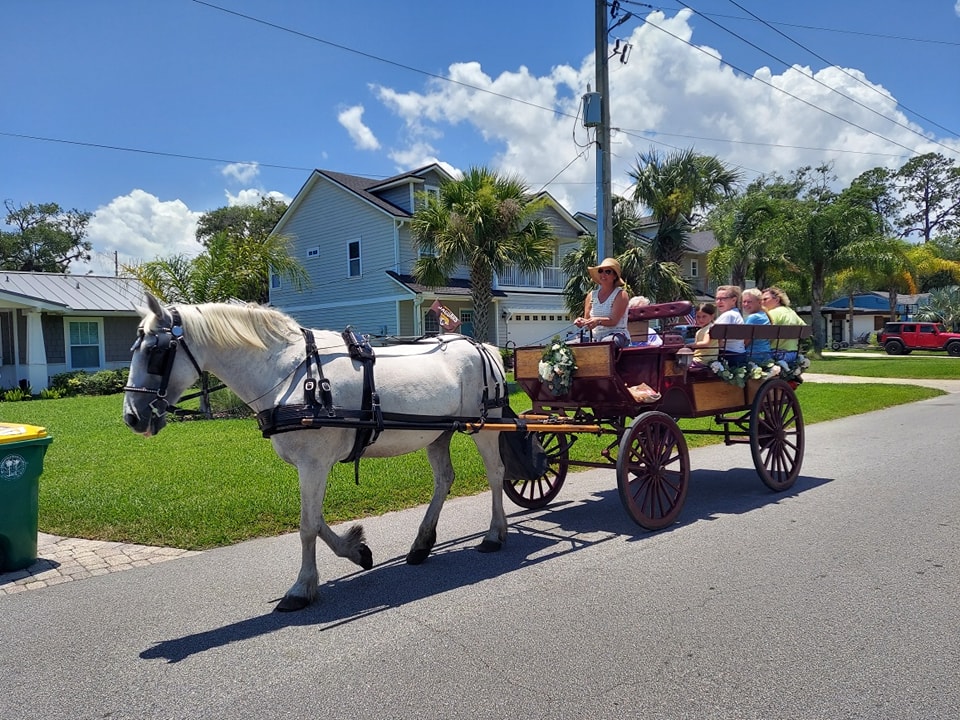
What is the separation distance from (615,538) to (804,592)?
65.8 inches

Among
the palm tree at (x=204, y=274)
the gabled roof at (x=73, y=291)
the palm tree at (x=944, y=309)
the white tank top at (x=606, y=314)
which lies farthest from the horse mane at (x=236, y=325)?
the palm tree at (x=944, y=309)

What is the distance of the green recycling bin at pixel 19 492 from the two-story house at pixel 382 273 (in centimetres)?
1961

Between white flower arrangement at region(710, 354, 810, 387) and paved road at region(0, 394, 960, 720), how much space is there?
1.45 metres

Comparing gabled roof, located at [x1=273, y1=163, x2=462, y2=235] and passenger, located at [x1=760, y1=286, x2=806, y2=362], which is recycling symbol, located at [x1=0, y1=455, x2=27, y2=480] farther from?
gabled roof, located at [x1=273, y1=163, x2=462, y2=235]

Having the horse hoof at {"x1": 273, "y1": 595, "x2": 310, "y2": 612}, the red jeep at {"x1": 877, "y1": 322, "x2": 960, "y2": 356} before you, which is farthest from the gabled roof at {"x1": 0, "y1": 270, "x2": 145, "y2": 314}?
the red jeep at {"x1": 877, "y1": 322, "x2": 960, "y2": 356}

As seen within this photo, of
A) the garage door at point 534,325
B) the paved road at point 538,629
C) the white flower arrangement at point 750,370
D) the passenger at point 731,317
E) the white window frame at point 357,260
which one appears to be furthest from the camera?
the garage door at point 534,325

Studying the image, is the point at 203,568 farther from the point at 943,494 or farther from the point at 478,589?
the point at 943,494

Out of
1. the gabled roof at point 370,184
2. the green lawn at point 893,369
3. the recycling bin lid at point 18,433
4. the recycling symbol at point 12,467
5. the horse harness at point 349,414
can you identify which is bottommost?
the green lawn at point 893,369

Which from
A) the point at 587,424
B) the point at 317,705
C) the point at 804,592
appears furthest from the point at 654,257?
the point at 317,705

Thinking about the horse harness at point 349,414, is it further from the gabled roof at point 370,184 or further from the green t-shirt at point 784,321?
the gabled roof at point 370,184

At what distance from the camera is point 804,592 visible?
4680mm

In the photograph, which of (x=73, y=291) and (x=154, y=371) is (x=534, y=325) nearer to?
(x=73, y=291)

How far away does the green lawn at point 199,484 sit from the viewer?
6.50 metres

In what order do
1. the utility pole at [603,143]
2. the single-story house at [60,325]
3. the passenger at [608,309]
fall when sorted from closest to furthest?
the passenger at [608,309]
the utility pole at [603,143]
the single-story house at [60,325]
